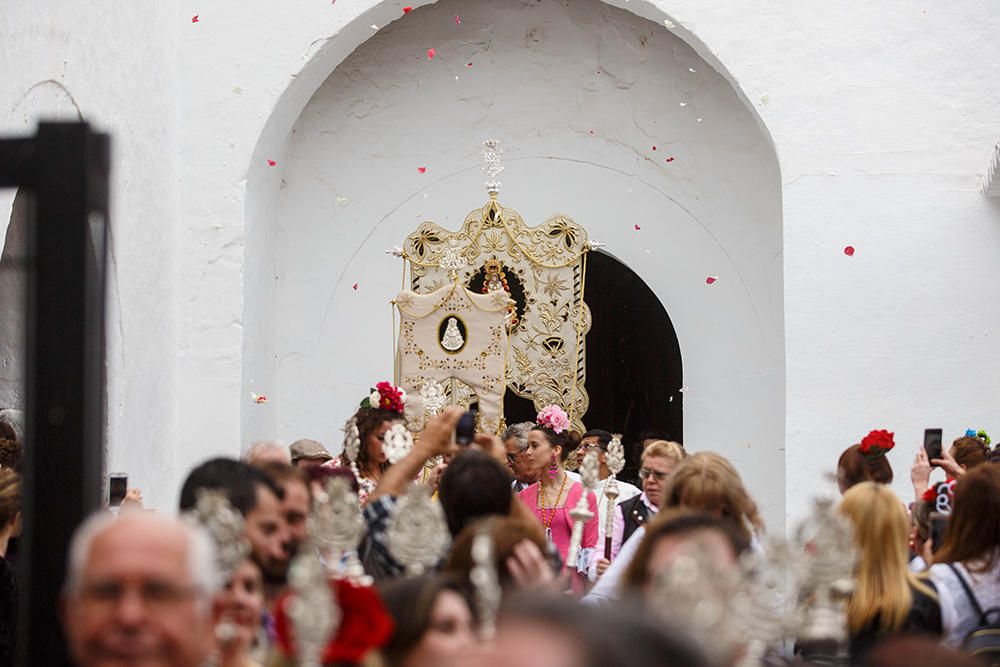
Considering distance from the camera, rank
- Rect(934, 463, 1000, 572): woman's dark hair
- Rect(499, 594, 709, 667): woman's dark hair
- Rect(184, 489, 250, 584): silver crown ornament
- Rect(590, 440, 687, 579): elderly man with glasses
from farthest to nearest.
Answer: Rect(590, 440, 687, 579): elderly man with glasses < Rect(934, 463, 1000, 572): woman's dark hair < Rect(184, 489, 250, 584): silver crown ornament < Rect(499, 594, 709, 667): woman's dark hair

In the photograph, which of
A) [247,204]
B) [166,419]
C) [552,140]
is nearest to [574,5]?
[552,140]

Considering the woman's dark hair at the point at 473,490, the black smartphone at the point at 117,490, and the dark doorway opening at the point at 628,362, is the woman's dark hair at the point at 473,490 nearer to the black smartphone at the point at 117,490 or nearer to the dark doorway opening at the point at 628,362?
the black smartphone at the point at 117,490

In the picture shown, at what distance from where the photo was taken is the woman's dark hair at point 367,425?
6523mm

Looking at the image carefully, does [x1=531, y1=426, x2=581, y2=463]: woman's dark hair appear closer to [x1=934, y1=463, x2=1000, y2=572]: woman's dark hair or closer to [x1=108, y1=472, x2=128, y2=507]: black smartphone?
[x1=108, y1=472, x2=128, y2=507]: black smartphone

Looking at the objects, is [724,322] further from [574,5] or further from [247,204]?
[247,204]

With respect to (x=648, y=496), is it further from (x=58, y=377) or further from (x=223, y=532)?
(x=58, y=377)

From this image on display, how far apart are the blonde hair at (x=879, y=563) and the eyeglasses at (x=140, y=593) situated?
230 cm

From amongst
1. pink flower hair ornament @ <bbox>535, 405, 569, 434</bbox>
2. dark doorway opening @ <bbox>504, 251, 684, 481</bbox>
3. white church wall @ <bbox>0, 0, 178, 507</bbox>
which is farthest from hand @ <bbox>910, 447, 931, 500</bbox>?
white church wall @ <bbox>0, 0, 178, 507</bbox>

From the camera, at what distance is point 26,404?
2.87 meters

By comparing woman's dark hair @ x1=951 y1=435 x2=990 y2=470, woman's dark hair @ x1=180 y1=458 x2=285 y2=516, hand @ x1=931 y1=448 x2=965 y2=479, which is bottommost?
hand @ x1=931 y1=448 x2=965 y2=479

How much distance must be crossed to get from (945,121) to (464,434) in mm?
5452

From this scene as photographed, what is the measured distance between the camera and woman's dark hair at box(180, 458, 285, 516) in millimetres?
3854

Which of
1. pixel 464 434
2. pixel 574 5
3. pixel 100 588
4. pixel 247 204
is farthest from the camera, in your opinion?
pixel 574 5

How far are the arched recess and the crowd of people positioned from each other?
391cm
